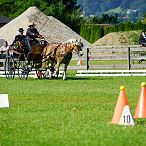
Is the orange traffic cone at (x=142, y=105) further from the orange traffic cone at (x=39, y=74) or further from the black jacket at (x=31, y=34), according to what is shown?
the orange traffic cone at (x=39, y=74)

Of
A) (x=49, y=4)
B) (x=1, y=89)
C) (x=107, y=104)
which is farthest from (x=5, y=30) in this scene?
(x=107, y=104)

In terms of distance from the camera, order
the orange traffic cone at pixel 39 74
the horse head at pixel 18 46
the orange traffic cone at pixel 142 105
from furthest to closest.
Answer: the orange traffic cone at pixel 39 74 < the horse head at pixel 18 46 < the orange traffic cone at pixel 142 105

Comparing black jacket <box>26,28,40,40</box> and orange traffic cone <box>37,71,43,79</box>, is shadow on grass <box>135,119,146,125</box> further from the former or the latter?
orange traffic cone <box>37,71,43,79</box>

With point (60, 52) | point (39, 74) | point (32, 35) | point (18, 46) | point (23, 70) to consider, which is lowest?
point (39, 74)

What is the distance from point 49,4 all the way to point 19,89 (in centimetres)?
8513

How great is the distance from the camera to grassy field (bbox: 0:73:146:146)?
11812 millimetres

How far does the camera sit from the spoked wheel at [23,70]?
31344 millimetres

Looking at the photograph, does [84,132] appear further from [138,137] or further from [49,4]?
[49,4]

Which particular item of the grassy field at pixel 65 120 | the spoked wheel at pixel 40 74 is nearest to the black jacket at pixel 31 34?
the spoked wheel at pixel 40 74

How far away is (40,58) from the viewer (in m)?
31.3

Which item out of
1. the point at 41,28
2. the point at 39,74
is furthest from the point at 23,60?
the point at 41,28

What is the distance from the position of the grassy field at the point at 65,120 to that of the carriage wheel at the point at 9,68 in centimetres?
766

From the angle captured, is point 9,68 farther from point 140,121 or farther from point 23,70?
point 140,121

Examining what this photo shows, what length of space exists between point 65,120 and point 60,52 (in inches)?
640
